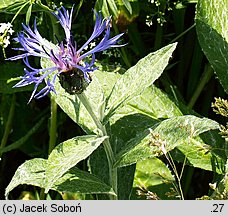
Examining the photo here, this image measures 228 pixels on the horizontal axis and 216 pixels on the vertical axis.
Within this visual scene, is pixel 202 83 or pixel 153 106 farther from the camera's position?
pixel 202 83

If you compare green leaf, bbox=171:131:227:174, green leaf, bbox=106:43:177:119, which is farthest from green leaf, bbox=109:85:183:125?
green leaf, bbox=106:43:177:119

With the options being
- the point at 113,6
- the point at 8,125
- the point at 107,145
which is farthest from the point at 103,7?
the point at 8,125

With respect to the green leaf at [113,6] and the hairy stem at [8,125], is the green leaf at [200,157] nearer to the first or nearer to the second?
the green leaf at [113,6]

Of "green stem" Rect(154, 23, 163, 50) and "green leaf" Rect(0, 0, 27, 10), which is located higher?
"green leaf" Rect(0, 0, 27, 10)

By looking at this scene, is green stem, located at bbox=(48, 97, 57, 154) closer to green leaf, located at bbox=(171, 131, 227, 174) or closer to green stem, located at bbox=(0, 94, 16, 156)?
green stem, located at bbox=(0, 94, 16, 156)

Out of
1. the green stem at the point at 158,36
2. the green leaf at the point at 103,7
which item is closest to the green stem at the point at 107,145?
the green leaf at the point at 103,7

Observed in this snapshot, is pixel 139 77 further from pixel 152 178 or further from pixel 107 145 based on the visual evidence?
pixel 152 178
